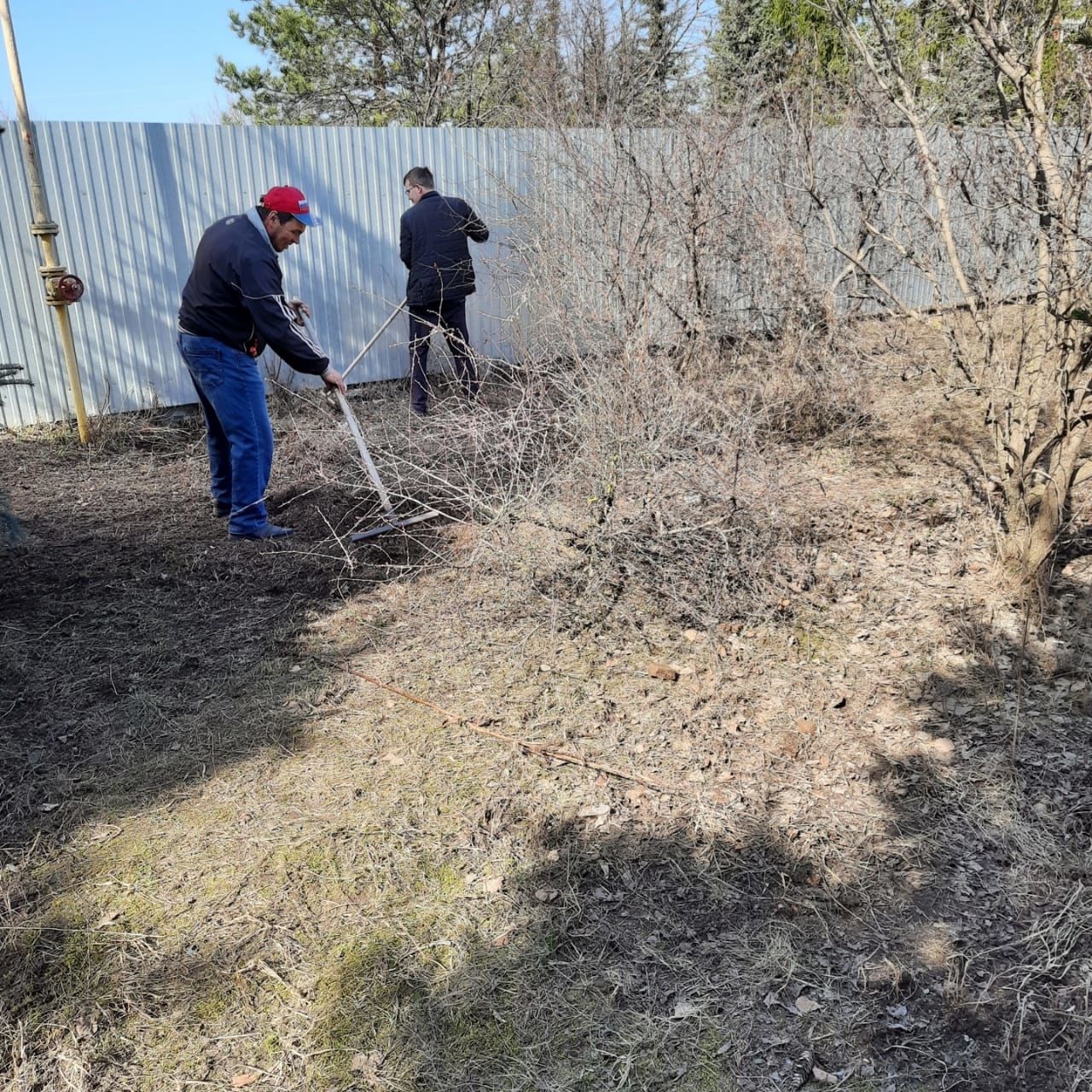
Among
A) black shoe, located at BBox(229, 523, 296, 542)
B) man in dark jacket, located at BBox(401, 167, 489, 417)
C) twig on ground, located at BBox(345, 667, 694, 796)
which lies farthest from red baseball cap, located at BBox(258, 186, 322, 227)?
twig on ground, located at BBox(345, 667, 694, 796)

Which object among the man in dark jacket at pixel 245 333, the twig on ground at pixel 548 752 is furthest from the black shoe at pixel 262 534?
the twig on ground at pixel 548 752

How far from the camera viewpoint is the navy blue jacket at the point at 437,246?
7.16 meters

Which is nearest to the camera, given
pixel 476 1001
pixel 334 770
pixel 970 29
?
pixel 476 1001

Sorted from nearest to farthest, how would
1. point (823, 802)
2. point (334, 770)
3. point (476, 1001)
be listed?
point (476, 1001)
point (823, 802)
point (334, 770)

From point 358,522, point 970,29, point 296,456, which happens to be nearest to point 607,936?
point 358,522

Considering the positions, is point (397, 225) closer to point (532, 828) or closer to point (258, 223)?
point (258, 223)

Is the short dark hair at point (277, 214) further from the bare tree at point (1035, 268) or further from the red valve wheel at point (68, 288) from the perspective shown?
the bare tree at point (1035, 268)

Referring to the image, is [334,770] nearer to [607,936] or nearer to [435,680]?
[435,680]

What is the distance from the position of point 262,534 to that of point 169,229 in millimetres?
3351

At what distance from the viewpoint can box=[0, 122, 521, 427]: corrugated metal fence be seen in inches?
253

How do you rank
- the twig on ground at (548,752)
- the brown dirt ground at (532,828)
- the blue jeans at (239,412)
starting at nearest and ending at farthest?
the brown dirt ground at (532,828) → the twig on ground at (548,752) → the blue jeans at (239,412)

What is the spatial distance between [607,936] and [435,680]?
55.2 inches

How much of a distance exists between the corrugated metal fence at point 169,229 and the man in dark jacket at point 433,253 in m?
0.91

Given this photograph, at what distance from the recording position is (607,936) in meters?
2.43
